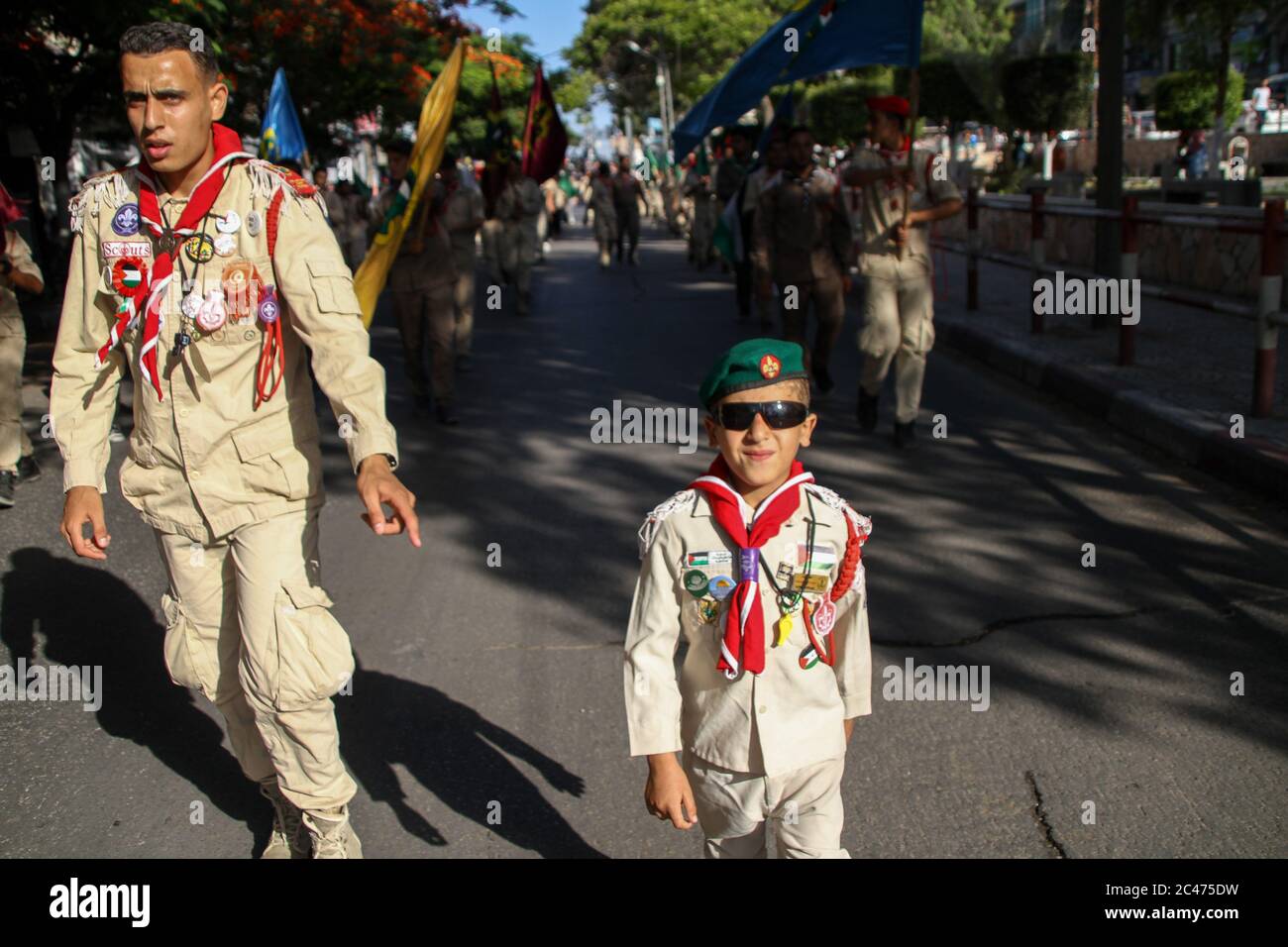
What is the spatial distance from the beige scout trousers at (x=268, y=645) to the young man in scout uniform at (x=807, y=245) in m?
6.38

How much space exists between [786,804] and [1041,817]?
1200mm

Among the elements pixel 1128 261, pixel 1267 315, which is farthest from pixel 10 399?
pixel 1128 261

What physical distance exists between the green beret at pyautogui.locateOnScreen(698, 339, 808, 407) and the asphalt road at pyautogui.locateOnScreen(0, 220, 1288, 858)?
1.42m

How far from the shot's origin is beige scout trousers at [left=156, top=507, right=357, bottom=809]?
10.1 feet

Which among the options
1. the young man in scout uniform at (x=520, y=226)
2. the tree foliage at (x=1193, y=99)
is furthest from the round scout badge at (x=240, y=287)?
the tree foliage at (x=1193, y=99)

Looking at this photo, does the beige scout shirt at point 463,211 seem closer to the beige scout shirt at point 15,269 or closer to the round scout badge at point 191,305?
the beige scout shirt at point 15,269

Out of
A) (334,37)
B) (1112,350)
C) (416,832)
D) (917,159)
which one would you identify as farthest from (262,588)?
(334,37)

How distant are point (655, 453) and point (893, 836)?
4603mm

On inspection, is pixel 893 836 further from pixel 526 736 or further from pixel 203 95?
pixel 203 95

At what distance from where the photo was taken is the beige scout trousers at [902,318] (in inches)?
299

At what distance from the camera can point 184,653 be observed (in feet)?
10.7

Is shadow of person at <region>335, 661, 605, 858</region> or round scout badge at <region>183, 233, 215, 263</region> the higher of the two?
round scout badge at <region>183, 233, 215, 263</region>

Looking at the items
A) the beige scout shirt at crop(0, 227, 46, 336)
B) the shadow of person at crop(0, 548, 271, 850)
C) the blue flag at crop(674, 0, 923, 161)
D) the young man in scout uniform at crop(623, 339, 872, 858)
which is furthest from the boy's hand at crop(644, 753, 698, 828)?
the blue flag at crop(674, 0, 923, 161)

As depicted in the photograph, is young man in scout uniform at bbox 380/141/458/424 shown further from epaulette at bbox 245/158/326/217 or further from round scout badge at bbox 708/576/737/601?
round scout badge at bbox 708/576/737/601
